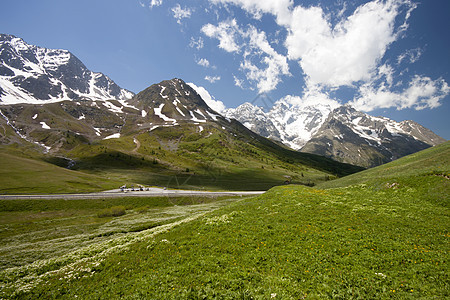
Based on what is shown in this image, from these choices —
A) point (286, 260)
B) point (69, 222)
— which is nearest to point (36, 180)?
point (69, 222)

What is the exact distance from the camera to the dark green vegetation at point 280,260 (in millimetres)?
11289

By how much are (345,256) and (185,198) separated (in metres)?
70.5

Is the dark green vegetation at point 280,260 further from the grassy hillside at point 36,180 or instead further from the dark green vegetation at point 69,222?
the grassy hillside at point 36,180

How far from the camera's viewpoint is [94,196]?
7025 centimetres

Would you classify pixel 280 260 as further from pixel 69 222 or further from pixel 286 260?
pixel 69 222

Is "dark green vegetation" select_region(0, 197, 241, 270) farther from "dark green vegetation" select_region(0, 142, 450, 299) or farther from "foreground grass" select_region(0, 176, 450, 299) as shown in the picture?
"foreground grass" select_region(0, 176, 450, 299)

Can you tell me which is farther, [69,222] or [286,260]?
[69,222]

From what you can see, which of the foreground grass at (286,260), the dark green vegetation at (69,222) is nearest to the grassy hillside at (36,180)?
the dark green vegetation at (69,222)

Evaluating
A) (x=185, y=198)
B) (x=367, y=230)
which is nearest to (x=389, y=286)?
(x=367, y=230)

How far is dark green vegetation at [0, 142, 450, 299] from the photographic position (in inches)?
444

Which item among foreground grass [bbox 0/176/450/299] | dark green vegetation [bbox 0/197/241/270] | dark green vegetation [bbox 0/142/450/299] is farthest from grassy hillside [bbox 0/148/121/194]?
foreground grass [bbox 0/176/450/299]

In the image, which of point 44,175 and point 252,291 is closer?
point 252,291

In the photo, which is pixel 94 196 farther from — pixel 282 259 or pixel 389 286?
pixel 389 286

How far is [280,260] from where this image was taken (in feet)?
46.9
